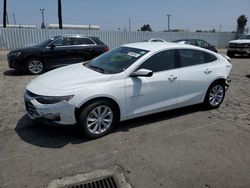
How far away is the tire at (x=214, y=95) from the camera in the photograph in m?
5.43

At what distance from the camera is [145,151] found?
12.1 ft

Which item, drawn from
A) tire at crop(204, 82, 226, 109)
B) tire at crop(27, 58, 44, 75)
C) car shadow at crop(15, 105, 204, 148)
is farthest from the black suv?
tire at crop(204, 82, 226, 109)

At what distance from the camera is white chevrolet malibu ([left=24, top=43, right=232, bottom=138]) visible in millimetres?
3791

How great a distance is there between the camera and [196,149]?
12.5 ft

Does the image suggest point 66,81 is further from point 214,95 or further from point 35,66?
point 35,66

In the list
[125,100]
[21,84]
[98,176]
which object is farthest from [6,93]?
[98,176]

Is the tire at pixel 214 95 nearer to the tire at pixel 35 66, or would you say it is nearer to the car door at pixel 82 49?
the car door at pixel 82 49

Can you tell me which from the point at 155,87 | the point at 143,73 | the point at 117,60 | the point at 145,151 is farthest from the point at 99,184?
the point at 117,60

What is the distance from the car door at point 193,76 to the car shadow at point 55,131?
21.0 inches

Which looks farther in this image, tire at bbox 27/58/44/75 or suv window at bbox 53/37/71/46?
suv window at bbox 53/37/71/46

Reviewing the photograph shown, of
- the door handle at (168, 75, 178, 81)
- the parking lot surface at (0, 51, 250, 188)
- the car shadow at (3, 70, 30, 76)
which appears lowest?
the parking lot surface at (0, 51, 250, 188)

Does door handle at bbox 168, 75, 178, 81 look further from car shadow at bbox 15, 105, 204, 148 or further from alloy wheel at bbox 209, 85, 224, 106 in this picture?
alloy wheel at bbox 209, 85, 224, 106

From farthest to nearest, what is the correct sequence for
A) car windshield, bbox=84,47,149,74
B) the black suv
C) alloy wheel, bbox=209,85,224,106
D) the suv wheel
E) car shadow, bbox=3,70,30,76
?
car shadow, bbox=3,70,30,76
the suv wheel
the black suv
alloy wheel, bbox=209,85,224,106
car windshield, bbox=84,47,149,74

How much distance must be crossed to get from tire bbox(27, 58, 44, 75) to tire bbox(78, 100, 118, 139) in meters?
6.35
